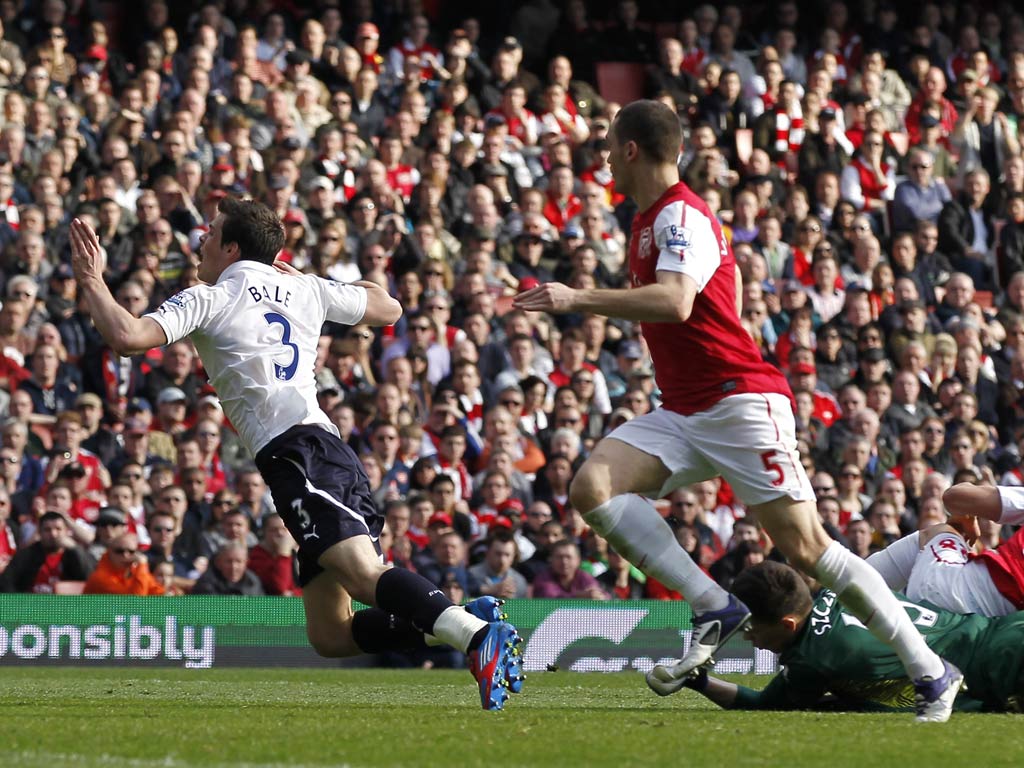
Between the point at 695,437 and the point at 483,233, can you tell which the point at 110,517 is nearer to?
the point at 483,233

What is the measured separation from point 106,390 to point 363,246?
9.38 ft

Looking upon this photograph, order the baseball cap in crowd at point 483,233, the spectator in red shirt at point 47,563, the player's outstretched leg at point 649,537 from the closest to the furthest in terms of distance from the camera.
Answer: the player's outstretched leg at point 649,537, the spectator in red shirt at point 47,563, the baseball cap in crowd at point 483,233

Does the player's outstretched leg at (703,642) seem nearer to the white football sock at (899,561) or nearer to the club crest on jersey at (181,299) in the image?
the white football sock at (899,561)

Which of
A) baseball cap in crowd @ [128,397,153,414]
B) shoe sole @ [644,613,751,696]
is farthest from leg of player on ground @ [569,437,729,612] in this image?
baseball cap in crowd @ [128,397,153,414]

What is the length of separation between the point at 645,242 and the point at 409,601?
5.76ft

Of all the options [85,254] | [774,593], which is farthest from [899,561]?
[85,254]

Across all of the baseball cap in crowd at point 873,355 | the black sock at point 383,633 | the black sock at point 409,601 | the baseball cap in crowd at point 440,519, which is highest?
the baseball cap in crowd at point 873,355

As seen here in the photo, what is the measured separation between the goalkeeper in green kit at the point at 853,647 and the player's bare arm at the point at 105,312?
2614mm

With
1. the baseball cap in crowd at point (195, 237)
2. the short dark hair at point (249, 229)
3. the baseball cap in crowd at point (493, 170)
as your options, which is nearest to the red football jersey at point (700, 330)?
the short dark hair at point (249, 229)

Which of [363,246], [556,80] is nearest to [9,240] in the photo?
[363,246]

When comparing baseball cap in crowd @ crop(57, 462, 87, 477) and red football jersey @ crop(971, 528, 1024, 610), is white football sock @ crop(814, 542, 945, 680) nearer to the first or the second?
red football jersey @ crop(971, 528, 1024, 610)

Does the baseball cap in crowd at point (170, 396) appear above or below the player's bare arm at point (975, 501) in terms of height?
above

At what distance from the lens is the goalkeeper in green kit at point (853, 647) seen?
297 inches

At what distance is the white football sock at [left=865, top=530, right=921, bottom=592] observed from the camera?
860cm
